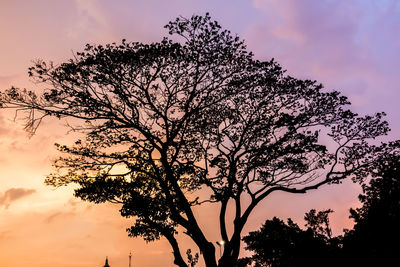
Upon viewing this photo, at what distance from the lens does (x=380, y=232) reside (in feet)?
94.6

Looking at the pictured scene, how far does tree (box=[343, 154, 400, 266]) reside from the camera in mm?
24438

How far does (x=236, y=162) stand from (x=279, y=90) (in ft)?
14.2

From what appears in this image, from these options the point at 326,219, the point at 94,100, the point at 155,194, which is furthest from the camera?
the point at 326,219

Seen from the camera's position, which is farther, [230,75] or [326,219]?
[326,219]

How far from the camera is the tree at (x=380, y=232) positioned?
80.2 feet

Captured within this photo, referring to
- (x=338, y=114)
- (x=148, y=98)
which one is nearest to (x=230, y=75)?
(x=148, y=98)

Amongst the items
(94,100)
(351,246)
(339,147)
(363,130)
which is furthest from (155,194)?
(351,246)

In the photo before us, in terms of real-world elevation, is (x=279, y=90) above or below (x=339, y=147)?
above

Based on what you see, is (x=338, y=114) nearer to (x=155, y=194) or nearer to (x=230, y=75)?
(x=230, y=75)

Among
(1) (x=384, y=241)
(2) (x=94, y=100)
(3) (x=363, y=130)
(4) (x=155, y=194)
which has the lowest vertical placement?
(1) (x=384, y=241)

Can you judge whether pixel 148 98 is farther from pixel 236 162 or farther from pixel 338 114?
pixel 338 114

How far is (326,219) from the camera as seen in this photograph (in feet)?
227

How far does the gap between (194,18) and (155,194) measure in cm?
922

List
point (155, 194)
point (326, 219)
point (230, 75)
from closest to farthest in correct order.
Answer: point (230, 75) < point (155, 194) < point (326, 219)
